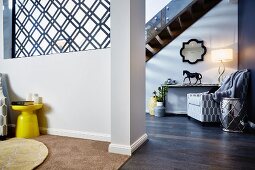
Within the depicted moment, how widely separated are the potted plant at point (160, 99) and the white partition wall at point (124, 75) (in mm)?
2295

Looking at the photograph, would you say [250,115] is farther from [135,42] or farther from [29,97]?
[29,97]

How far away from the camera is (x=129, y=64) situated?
1.71m

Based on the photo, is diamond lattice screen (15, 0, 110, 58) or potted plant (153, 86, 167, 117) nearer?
diamond lattice screen (15, 0, 110, 58)

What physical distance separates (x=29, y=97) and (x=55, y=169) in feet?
5.07

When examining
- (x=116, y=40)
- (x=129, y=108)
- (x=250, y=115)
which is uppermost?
(x=116, y=40)

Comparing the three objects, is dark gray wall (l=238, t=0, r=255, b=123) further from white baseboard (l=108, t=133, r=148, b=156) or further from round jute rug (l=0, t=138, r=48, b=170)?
round jute rug (l=0, t=138, r=48, b=170)

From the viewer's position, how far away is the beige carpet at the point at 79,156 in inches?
57.1

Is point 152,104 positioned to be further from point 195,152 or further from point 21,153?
point 21,153

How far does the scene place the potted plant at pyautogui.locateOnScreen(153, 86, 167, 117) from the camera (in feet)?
13.4

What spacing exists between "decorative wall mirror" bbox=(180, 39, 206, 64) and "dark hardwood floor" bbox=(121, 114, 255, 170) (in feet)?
7.07

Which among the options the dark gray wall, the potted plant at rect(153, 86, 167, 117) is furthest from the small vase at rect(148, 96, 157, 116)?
the dark gray wall

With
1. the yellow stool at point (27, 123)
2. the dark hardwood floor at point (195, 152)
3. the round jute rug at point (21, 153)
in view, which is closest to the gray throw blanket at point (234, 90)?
the dark hardwood floor at point (195, 152)

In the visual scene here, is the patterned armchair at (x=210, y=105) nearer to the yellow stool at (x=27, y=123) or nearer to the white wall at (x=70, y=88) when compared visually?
the white wall at (x=70, y=88)

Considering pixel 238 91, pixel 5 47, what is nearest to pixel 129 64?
pixel 238 91
